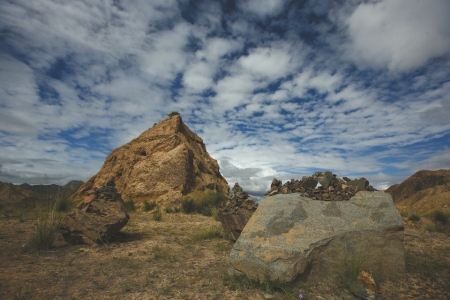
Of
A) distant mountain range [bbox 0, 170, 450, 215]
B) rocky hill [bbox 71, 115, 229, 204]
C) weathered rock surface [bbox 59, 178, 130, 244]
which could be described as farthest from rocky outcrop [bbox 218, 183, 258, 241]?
distant mountain range [bbox 0, 170, 450, 215]

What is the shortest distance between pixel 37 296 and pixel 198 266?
100 inches

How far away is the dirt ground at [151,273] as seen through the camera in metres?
3.65

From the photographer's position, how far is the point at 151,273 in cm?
445

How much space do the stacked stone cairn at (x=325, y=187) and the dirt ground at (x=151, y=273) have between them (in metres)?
Result: 1.61

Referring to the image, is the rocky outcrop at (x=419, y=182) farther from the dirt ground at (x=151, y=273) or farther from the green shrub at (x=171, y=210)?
the green shrub at (x=171, y=210)

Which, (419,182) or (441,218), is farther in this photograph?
(419,182)

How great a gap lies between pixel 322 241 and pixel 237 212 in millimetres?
2916

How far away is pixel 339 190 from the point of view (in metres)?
5.09

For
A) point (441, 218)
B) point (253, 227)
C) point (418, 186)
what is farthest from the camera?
point (418, 186)

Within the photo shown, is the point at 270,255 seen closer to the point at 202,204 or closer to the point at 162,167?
the point at 202,204

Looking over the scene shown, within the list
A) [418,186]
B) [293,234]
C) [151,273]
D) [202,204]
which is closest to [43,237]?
[151,273]

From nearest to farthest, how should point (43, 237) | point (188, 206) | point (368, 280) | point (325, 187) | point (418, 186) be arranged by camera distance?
point (368, 280), point (325, 187), point (43, 237), point (188, 206), point (418, 186)

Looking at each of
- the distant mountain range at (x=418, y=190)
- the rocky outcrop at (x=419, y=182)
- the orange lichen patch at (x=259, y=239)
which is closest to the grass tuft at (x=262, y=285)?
the orange lichen patch at (x=259, y=239)

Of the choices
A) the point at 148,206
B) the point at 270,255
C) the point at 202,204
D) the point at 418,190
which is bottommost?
the point at 270,255
